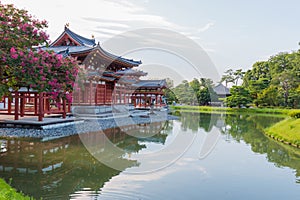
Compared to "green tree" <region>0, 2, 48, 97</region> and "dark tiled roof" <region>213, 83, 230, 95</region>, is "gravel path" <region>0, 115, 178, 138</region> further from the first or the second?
"dark tiled roof" <region>213, 83, 230, 95</region>

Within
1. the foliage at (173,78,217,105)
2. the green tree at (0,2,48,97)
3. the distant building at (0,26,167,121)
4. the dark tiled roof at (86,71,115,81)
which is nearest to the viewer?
the green tree at (0,2,48,97)

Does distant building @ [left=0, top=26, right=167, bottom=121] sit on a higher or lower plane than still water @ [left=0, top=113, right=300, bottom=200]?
higher

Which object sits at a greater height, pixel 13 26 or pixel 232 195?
pixel 13 26

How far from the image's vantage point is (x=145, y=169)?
8.10 m

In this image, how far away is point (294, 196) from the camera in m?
6.09

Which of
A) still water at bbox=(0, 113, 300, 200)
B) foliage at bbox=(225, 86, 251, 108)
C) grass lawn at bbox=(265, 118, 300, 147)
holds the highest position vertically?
foliage at bbox=(225, 86, 251, 108)

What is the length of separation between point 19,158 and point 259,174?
7150 millimetres

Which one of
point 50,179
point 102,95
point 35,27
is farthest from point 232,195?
point 102,95

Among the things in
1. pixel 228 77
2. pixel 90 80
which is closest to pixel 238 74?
pixel 228 77

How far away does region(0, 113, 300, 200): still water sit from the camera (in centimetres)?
601

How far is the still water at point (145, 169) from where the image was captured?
6.01 m

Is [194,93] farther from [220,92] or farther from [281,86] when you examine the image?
[281,86]

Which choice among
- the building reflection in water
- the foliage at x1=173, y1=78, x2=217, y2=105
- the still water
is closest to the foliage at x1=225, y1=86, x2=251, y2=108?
the foliage at x1=173, y1=78, x2=217, y2=105

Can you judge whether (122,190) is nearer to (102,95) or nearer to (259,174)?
(259,174)
